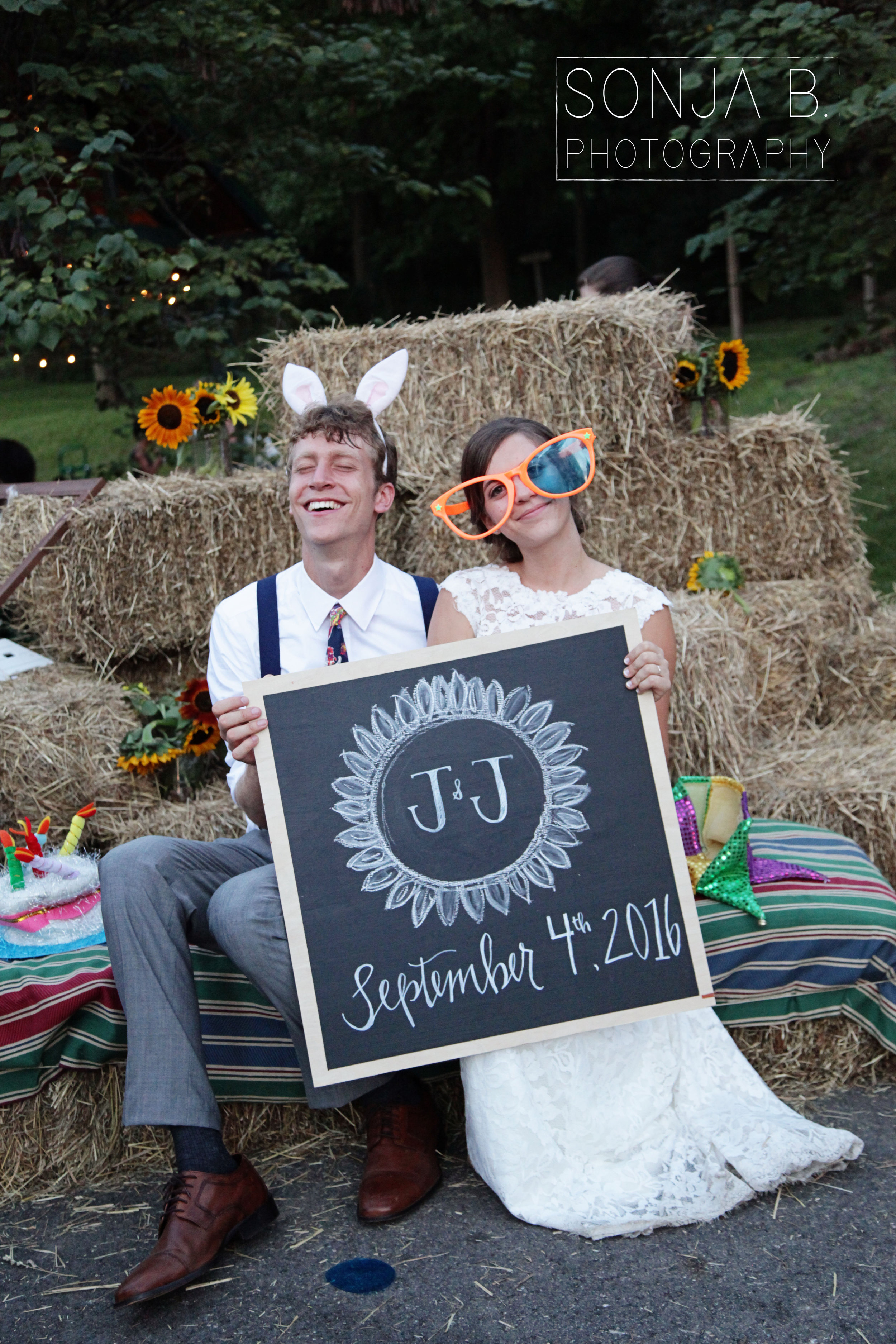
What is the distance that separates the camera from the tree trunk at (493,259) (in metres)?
14.2

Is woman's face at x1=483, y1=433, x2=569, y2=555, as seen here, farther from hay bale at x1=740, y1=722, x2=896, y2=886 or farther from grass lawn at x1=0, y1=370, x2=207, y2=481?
grass lawn at x1=0, y1=370, x2=207, y2=481

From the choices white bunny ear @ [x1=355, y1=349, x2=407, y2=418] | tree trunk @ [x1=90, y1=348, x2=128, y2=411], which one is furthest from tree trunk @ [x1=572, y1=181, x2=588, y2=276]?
white bunny ear @ [x1=355, y1=349, x2=407, y2=418]

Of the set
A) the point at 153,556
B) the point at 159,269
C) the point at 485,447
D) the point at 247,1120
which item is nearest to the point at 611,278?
the point at 153,556

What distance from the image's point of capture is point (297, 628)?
2719mm

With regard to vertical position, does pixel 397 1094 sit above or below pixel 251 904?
below

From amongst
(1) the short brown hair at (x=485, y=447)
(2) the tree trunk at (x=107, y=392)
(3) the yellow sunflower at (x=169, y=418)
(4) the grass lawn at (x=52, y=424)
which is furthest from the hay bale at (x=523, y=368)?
(4) the grass lawn at (x=52, y=424)

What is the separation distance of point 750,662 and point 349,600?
193 centimetres

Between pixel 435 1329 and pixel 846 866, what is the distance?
1595 mm

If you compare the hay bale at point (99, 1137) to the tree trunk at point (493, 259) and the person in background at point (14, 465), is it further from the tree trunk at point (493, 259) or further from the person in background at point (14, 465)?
the tree trunk at point (493, 259)

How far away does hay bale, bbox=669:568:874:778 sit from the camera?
3656 mm

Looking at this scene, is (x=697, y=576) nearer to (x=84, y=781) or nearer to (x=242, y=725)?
Answer: (x=84, y=781)

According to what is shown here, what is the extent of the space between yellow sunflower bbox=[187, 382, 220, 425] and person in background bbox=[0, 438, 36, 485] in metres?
2.45

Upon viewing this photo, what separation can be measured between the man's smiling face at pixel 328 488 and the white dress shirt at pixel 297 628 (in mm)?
141

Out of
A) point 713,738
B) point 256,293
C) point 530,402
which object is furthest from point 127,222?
point 713,738
